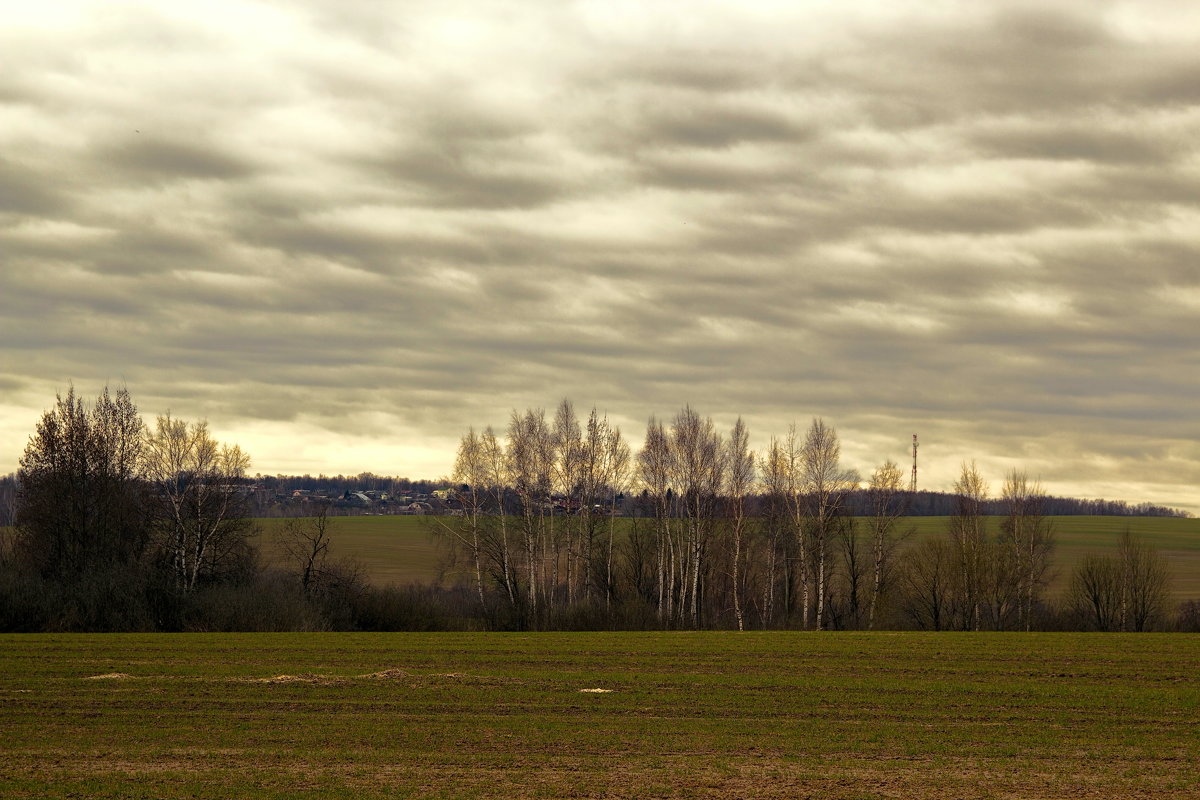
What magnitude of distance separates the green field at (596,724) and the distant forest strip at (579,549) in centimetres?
2850

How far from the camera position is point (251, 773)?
20.7m

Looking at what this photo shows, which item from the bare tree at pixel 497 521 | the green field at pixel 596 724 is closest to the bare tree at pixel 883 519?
the bare tree at pixel 497 521

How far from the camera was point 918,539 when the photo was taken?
5172 inches

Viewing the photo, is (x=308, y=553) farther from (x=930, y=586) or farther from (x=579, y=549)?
(x=930, y=586)

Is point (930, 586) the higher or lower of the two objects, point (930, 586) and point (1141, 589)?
the lower

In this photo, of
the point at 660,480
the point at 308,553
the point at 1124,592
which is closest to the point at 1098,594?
the point at 1124,592

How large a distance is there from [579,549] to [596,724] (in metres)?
63.6

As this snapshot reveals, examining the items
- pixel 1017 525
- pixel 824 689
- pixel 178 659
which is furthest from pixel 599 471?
pixel 824 689

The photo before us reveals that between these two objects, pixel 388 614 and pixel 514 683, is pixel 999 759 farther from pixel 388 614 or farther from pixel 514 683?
pixel 388 614

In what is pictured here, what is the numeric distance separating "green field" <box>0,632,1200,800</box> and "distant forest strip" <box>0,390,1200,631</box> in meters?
28.5

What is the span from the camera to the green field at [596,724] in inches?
787

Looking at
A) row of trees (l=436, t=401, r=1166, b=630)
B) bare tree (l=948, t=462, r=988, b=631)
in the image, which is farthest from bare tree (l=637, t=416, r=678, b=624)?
bare tree (l=948, t=462, r=988, b=631)

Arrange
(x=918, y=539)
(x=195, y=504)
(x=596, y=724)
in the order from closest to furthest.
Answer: (x=596, y=724), (x=195, y=504), (x=918, y=539)

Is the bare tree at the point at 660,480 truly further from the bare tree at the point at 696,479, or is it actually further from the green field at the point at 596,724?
the green field at the point at 596,724
